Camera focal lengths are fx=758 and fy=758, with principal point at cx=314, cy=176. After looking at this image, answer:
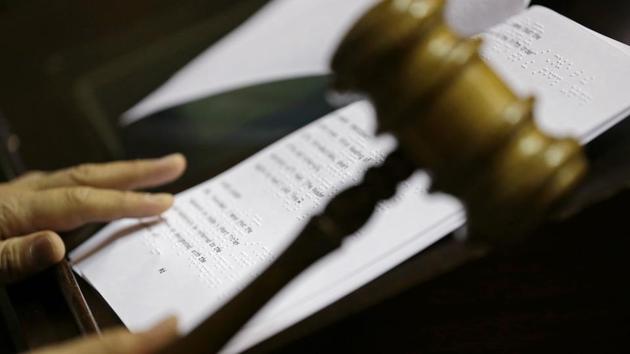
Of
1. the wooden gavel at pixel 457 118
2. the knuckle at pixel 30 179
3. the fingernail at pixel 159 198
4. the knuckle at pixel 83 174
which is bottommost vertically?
the knuckle at pixel 30 179

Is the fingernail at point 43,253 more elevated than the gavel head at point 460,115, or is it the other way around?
the gavel head at point 460,115

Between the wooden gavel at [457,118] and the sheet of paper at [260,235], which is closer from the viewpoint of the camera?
the wooden gavel at [457,118]

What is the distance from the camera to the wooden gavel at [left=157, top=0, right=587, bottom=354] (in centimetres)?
38

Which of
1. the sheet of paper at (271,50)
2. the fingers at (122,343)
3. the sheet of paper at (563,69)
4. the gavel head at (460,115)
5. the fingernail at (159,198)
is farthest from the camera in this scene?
the sheet of paper at (271,50)

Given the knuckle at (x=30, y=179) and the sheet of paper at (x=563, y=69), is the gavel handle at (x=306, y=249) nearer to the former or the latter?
the sheet of paper at (x=563, y=69)

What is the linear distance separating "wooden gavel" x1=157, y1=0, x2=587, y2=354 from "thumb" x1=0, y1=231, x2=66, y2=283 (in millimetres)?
389

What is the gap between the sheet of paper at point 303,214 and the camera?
0.61m

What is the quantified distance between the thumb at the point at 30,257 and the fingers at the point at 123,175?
4.7 inches

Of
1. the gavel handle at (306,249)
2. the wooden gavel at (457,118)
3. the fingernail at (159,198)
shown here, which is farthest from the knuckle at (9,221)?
the wooden gavel at (457,118)

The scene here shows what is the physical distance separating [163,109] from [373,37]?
2.41ft

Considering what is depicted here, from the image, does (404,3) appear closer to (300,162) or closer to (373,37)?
(373,37)

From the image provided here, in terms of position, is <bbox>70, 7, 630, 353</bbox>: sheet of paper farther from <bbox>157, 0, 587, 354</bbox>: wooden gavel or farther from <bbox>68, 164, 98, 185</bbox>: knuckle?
<bbox>157, 0, 587, 354</bbox>: wooden gavel

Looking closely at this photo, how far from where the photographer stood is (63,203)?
74cm

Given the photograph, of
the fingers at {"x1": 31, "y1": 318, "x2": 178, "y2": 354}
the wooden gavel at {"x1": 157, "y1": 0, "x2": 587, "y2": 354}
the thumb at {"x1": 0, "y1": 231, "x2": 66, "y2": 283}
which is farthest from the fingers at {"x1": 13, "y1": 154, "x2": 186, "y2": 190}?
the wooden gavel at {"x1": 157, "y1": 0, "x2": 587, "y2": 354}
